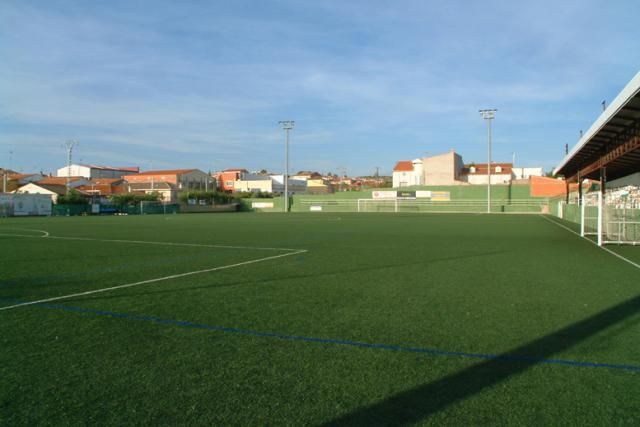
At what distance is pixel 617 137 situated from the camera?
19844mm

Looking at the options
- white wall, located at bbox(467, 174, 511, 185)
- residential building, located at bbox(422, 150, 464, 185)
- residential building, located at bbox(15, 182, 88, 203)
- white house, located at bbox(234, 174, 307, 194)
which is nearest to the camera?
residential building, located at bbox(15, 182, 88, 203)

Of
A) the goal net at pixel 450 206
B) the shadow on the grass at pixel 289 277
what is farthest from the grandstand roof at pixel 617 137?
the goal net at pixel 450 206

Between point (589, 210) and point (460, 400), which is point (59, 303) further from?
point (589, 210)

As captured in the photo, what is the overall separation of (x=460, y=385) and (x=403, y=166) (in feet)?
342

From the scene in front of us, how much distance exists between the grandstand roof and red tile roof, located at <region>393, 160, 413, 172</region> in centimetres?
7350

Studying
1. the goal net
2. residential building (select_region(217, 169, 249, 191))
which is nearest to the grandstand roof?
the goal net

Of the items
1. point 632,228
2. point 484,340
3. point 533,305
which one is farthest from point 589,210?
point 484,340

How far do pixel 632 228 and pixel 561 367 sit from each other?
16.0 metres

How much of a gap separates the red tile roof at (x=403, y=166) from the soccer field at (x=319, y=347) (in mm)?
96432

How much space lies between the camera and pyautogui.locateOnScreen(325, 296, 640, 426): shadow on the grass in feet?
11.0

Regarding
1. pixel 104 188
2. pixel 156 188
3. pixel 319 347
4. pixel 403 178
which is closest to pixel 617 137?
pixel 319 347

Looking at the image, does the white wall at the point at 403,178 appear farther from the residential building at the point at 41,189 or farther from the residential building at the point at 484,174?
the residential building at the point at 41,189

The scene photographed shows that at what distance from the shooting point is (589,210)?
78.2ft

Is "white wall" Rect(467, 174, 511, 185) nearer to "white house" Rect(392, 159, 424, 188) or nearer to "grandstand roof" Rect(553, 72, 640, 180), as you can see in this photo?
"white house" Rect(392, 159, 424, 188)
